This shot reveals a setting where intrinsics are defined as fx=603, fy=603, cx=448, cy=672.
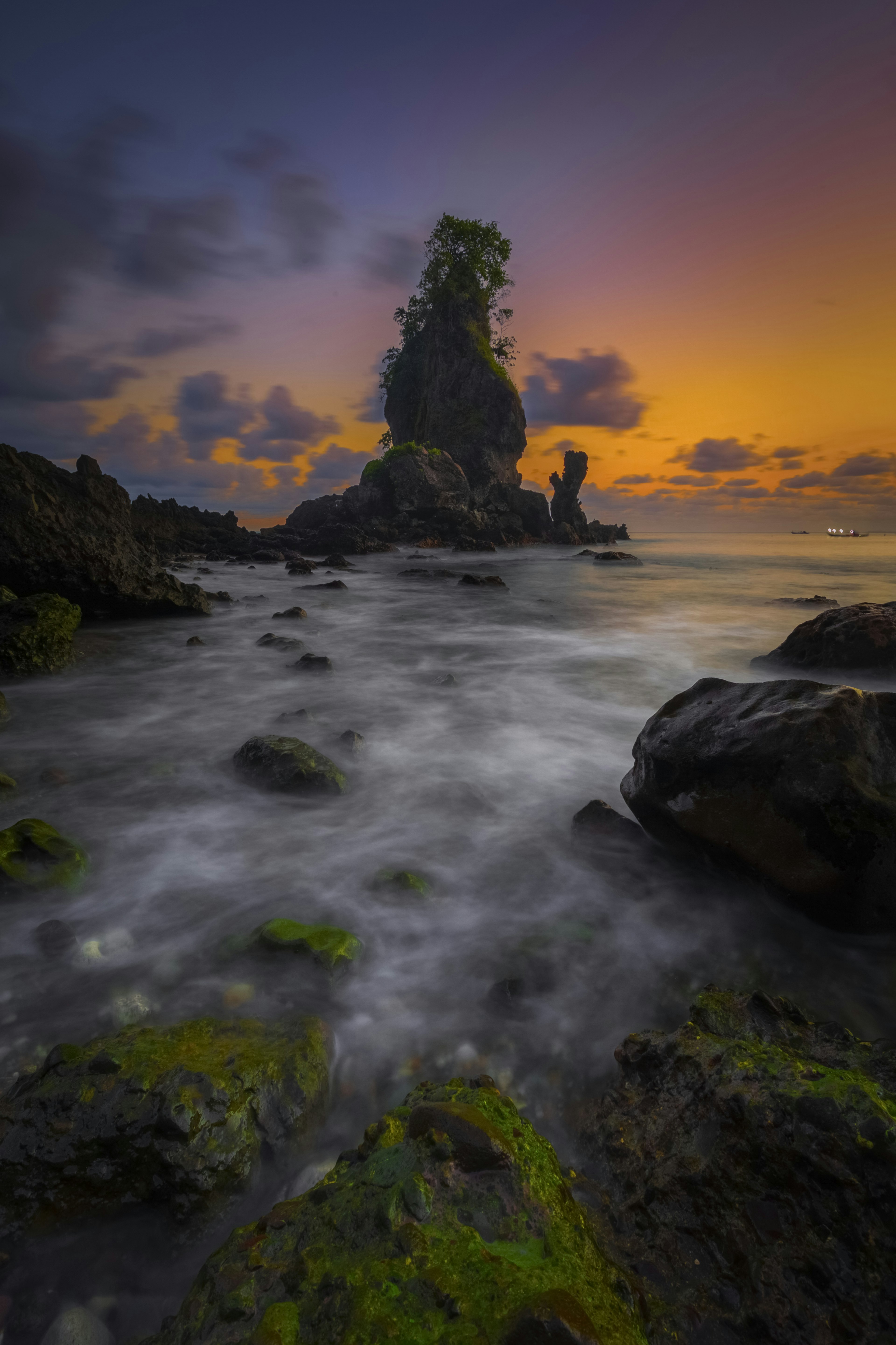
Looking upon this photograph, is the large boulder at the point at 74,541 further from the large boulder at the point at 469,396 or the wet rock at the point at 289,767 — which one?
the large boulder at the point at 469,396

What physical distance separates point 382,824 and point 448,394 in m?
50.5

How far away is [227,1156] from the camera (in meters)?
1.74

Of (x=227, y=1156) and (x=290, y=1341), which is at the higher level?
(x=290, y=1341)

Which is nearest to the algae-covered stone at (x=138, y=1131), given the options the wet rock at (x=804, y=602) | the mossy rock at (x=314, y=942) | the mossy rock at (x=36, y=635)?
the mossy rock at (x=314, y=942)

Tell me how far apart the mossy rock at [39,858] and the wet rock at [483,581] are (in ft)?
59.9

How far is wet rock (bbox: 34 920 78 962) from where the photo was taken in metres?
2.69

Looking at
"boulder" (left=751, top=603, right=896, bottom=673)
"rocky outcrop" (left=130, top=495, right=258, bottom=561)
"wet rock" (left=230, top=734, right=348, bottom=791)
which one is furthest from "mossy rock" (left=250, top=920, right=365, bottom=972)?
"rocky outcrop" (left=130, top=495, right=258, bottom=561)

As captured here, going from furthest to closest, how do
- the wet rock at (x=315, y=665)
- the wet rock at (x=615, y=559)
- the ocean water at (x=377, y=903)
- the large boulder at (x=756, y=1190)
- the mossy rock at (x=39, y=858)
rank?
the wet rock at (x=615, y=559), the wet rock at (x=315, y=665), the mossy rock at (x=39, y=858), the ocean water at (x=377, y=903), the large boulder at (x=756, y=1190)

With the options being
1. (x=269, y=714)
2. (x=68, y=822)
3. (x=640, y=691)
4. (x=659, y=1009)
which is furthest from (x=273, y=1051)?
(x=640, y=691)

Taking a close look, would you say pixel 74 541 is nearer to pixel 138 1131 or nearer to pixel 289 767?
pixel 289 767

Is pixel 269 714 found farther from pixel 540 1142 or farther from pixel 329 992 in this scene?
pixel 540 1142

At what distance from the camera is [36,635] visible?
736 cm

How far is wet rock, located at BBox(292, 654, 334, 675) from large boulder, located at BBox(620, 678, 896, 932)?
555 cm

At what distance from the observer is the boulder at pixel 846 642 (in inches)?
301
